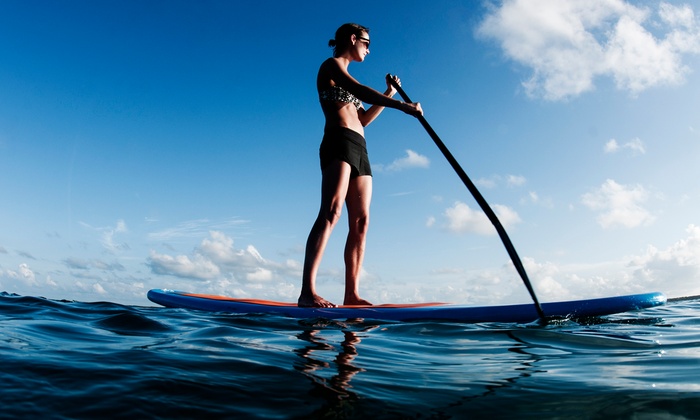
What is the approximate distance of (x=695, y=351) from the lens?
2.31 m

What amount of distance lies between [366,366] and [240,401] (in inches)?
23.7

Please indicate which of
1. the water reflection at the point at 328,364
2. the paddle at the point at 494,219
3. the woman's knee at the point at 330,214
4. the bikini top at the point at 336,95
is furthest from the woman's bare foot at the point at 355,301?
the bikini top at the point at 336,95

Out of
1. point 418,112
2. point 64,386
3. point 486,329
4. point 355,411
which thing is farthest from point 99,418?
point 418,112

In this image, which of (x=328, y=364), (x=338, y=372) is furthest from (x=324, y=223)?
(x=338, y=372)

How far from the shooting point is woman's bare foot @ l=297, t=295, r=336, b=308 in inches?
144

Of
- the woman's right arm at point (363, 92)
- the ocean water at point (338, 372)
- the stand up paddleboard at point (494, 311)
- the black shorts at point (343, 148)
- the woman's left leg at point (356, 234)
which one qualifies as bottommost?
the ocean water at point (338, 372)

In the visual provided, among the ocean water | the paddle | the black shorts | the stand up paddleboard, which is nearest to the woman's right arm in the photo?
the paddle

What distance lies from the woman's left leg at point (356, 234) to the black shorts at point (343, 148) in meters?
0.17

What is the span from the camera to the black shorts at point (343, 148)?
152 inches

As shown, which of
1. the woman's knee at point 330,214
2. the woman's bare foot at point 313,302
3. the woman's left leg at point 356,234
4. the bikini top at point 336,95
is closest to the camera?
the woman's bare foot at point 313,302

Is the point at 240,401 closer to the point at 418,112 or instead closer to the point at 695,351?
the point at 695,351

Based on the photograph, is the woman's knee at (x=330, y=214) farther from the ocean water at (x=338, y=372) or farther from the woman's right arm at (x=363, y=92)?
the ocean water at (x=338, y=372)

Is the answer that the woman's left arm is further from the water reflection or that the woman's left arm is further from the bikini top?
the water reflection

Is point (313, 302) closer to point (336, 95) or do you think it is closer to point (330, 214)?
point (330, 214)
